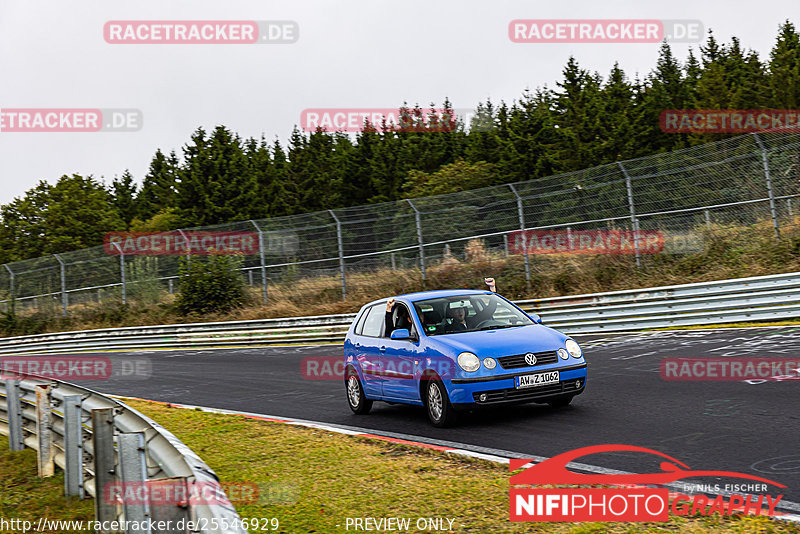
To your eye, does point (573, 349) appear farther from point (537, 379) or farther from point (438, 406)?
point (438, 406)

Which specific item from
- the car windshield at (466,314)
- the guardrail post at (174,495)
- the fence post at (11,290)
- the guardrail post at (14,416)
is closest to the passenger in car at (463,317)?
the car windshield at (466,314)

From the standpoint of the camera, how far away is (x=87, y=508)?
692 cm

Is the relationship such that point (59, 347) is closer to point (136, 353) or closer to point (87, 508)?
point (136, 353)

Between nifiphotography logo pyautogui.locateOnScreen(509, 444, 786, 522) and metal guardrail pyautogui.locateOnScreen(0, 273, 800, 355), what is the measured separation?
10479mm

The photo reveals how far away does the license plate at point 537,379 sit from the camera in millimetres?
9062

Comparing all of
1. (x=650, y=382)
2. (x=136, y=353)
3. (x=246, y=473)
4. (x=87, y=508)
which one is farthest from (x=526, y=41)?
(x=136, y=353)

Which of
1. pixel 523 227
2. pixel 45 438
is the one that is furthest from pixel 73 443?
pixel 523 227

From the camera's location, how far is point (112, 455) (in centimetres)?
578

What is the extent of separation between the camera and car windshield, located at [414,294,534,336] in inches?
397

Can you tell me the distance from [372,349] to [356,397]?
2.51ft

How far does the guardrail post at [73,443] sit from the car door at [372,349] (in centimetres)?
425

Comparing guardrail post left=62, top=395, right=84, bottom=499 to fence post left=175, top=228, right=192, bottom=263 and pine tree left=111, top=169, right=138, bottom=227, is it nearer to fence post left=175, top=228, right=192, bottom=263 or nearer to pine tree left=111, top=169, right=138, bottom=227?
fence post left=175, top=228, right=192, bottom=263

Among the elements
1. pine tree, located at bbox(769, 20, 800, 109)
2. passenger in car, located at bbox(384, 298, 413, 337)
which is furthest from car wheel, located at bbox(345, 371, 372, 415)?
pine tree, located at bbox(769, 20, 800, 109)

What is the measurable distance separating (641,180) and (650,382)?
10007mm
